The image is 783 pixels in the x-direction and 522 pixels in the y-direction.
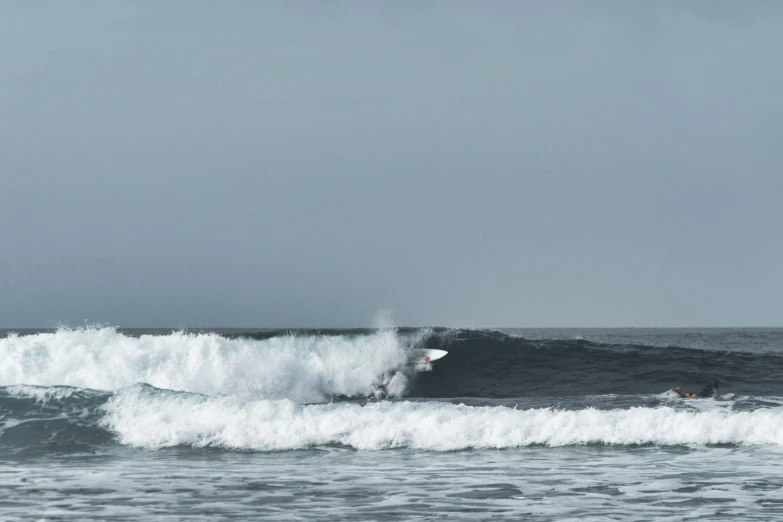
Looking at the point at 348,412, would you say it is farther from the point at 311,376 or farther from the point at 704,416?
the point at 311,376

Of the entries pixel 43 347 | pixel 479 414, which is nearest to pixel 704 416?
pixel 479 414

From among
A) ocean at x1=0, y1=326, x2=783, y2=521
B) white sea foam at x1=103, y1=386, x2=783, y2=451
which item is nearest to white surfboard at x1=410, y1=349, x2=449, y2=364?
ocean at x1=0, y1=326, x2=783, y2=521

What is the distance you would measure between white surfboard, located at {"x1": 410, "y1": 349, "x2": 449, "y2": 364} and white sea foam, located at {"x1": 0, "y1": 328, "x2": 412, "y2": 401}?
73.9 inches

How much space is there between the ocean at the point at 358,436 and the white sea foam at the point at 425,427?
42 millimetres

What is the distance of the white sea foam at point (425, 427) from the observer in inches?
637

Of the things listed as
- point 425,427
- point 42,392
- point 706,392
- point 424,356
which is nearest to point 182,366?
point 42,392

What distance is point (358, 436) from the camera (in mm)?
16438

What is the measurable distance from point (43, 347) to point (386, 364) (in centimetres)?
1126

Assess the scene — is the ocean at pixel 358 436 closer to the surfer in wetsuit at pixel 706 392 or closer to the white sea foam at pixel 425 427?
the white sea foam at pixel 425 427

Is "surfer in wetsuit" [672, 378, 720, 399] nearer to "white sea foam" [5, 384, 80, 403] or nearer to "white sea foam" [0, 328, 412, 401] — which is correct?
"white sea foam" [0, 328, 412, 401]

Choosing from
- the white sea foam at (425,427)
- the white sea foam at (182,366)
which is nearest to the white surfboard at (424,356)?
the white sea foam at (182,366)

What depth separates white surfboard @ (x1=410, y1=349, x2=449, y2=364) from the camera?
2960 centimetres

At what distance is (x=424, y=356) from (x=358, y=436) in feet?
44.6

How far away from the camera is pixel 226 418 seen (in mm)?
17328
